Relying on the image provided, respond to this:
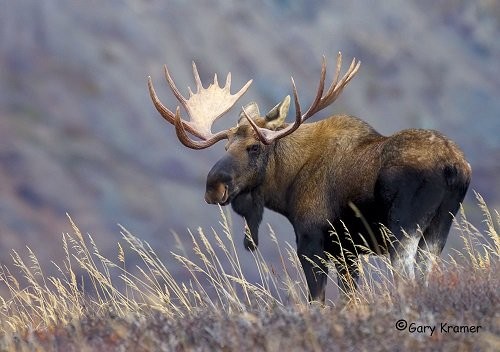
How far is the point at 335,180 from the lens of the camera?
8.03 metres

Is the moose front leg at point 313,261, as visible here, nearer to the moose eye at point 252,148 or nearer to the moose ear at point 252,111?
the moose eye at point 252,148

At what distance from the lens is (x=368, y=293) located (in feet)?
20.5

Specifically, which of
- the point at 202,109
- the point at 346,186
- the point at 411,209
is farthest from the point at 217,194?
the point at 411,209

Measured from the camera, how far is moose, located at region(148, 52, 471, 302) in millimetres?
7266

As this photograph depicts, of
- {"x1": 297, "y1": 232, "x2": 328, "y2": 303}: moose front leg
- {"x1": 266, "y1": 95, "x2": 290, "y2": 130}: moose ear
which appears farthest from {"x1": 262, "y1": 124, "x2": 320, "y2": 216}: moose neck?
{"x1": 297, "y1": 232, "x2": 328, "y2": 303}: moose front leg

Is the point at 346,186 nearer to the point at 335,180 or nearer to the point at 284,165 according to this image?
the point at 335,180

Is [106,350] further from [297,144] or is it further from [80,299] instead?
[297,144]

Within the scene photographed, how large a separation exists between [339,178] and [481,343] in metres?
3.69

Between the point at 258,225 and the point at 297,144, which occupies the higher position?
the point at 297,144

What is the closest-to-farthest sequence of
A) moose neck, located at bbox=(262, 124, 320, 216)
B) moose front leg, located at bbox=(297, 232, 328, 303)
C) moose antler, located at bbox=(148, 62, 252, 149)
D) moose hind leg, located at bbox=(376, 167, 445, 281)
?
1. moose hind leg, located at bbox=(376, 167, 445, 281)
2. moose front leg, located at bbox=(297, 232, 328, 303)
3. moose neck, located at bbox=(262, 124, 320, 216)
4. moose antler, located at bbox=(148, 62, 252, 149)

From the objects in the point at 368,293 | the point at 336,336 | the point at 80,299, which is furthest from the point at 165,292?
the point at 336,336

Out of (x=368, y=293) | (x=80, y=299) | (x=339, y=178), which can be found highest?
(x=339, y=178)

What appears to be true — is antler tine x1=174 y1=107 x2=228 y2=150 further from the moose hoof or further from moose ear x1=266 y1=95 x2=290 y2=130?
the moose hoof

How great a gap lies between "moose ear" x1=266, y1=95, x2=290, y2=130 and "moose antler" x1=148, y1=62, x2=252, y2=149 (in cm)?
40
